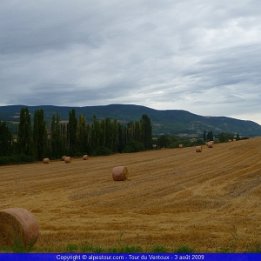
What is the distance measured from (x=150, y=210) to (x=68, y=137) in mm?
70656

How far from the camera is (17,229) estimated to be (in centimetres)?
1223

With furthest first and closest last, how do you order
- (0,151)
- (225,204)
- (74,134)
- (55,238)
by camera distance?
(74,134) → (0,151) → (225,204) → (55,238)

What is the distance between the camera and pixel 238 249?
1145 centimetres

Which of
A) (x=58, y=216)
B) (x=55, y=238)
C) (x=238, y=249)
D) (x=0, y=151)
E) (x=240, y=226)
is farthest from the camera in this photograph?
(x=0, y=151)

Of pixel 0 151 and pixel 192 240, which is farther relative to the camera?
pixel 0 151

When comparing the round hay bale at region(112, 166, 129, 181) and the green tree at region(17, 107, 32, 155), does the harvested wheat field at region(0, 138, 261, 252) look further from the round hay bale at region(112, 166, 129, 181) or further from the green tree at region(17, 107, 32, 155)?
the green tree at region(17, 107, 32, 155)

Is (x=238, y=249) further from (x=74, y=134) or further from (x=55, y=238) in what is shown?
(x=74, y=134)

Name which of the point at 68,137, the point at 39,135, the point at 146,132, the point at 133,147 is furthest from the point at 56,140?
the point at 146,132

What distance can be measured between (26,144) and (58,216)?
59.7 meters

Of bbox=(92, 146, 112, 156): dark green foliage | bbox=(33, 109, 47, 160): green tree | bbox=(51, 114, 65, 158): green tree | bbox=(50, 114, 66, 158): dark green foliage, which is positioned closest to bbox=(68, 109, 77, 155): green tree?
bbox=(50, 114, 66, 158): dark green foliage

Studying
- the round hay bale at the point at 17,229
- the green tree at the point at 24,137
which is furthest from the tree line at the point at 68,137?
the round hay bale at the point at 17,229

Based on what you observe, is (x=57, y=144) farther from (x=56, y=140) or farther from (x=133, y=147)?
(x=133, y=147)

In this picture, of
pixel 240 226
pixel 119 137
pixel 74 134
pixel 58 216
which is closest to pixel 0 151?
pixel 74 134

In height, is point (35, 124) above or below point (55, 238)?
above
